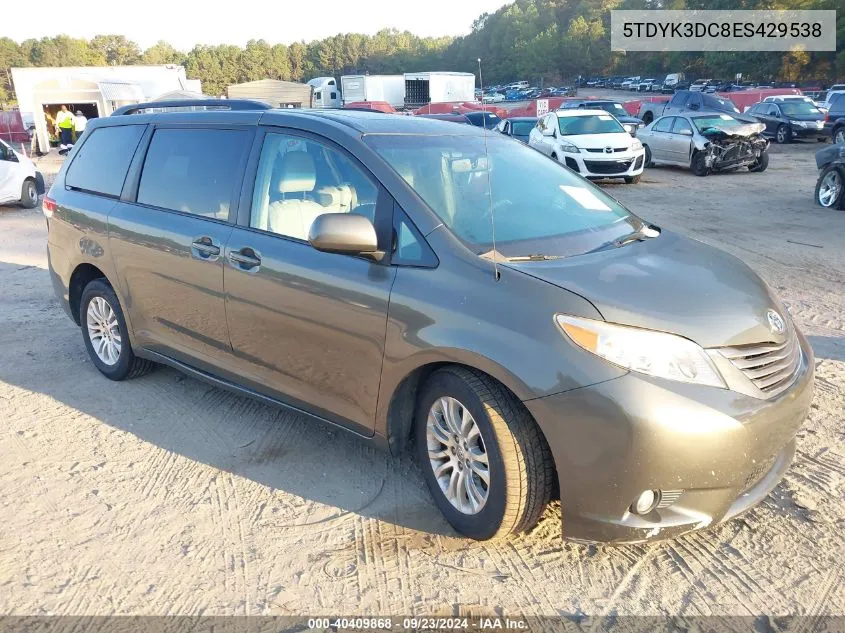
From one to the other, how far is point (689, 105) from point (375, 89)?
21.1m

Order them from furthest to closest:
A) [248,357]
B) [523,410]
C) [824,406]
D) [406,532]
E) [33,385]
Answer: [33,385]
[824,406]
[248,357]
[406,532]
[523,410]

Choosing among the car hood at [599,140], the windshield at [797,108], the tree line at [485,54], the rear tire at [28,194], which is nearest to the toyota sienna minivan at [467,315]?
the rear tire at [28,194]

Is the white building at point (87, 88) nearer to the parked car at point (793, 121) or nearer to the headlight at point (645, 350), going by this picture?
the parked car at point (793, 121)

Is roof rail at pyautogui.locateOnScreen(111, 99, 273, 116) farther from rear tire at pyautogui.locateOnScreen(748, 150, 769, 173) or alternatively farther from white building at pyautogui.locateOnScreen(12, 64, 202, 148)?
white building at pyautogui.locateOnScreen(12, 64, 202, 148)

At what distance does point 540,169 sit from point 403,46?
12929 cm

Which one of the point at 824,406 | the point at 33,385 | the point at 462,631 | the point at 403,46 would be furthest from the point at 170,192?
the point at 403,46

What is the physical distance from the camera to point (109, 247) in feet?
15.0

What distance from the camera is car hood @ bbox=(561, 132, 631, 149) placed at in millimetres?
15406

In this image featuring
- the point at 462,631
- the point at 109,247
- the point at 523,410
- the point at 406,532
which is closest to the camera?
the point at 462,631

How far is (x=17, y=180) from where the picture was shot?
1394cm

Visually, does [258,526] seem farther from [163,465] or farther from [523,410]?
[523,410]

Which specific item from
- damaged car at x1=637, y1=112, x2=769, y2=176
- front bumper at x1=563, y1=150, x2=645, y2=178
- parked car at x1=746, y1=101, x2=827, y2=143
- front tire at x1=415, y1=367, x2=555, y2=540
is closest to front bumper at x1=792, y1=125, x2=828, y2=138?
parked car at x1=746, y1=101, x2=827, y2=143

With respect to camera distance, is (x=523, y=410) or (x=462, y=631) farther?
(x=523, y=410)

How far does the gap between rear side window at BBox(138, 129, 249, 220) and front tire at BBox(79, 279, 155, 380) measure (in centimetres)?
81
